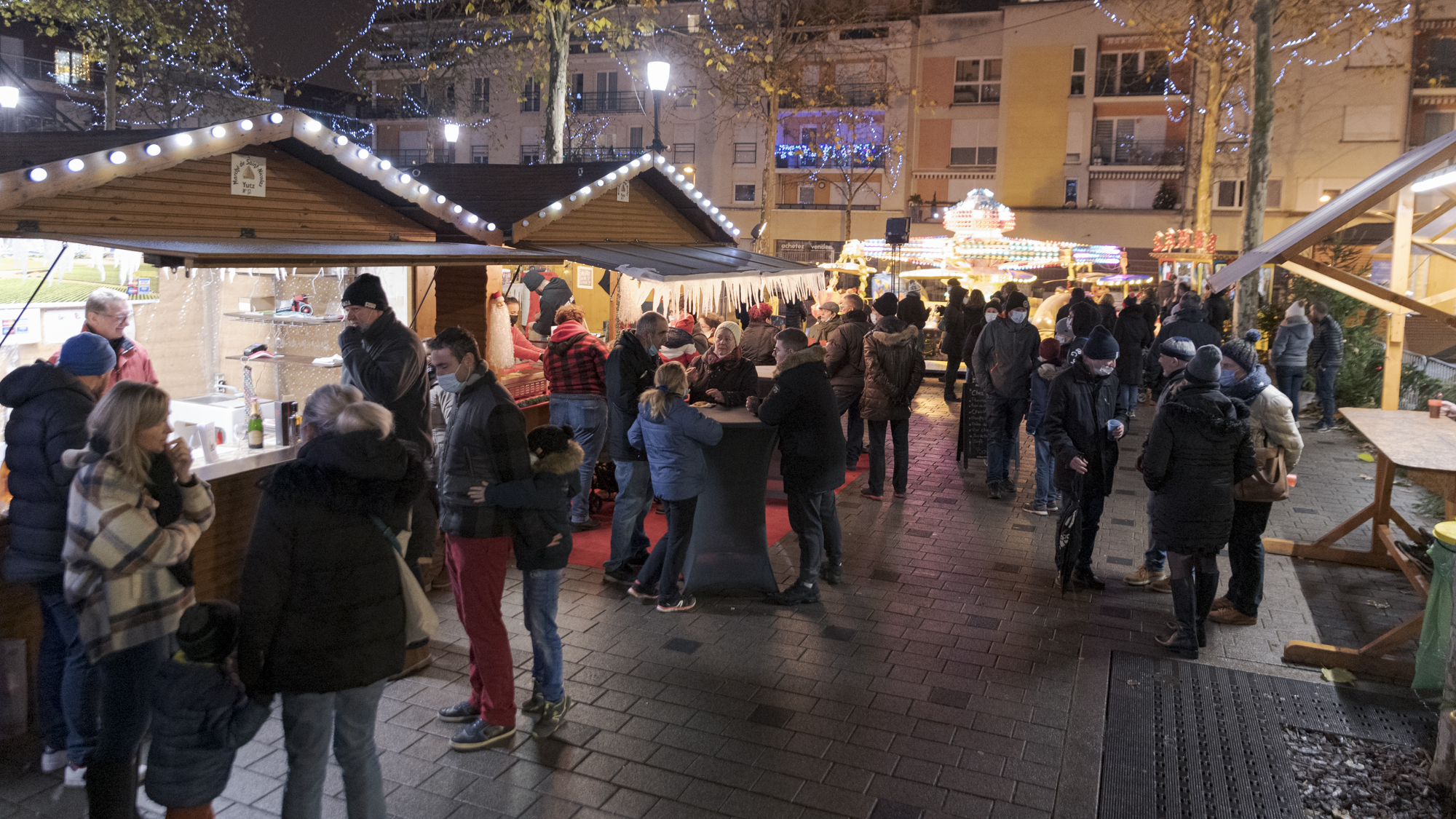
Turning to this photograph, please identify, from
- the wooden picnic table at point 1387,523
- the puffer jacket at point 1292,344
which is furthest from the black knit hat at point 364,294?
the puffer jacket at point 1292,344

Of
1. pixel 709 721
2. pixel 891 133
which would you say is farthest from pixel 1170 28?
pixel 709 721

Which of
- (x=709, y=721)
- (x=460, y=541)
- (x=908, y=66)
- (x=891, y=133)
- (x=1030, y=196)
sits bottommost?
(x=709, y=721)

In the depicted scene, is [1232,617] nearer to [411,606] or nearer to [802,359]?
[802,359]

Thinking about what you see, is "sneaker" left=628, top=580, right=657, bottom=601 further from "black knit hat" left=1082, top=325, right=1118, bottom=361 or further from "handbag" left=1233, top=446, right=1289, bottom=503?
"handbag" left=1233, top=446, right=1289, bottom=503

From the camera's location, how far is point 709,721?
188 inches

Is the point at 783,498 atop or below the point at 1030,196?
below

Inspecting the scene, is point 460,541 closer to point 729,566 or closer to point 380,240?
point 729,566

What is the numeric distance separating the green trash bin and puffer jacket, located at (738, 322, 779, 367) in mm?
6290

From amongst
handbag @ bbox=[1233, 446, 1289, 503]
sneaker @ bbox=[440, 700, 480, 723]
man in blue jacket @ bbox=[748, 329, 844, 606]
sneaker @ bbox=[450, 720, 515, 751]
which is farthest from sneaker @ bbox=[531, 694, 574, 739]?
handbag @ bbox=[1233, 446, 1289, 503]

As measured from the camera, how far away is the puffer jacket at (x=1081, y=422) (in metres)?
6.68

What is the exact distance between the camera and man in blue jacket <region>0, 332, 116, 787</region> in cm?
385

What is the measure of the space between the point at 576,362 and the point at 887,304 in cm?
339

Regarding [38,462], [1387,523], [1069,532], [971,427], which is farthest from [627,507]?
[1387,523]

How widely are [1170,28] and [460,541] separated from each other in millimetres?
25765
